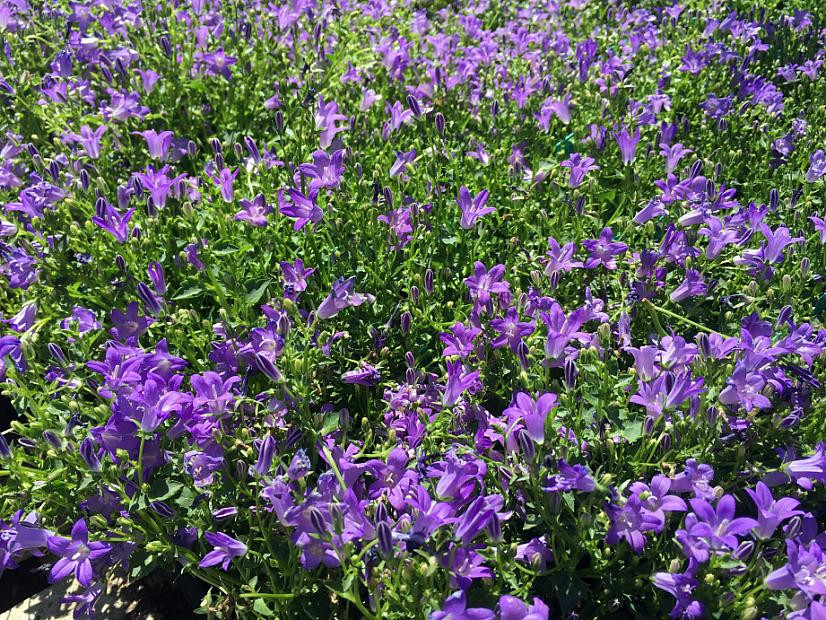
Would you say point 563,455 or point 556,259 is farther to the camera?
point 556,259

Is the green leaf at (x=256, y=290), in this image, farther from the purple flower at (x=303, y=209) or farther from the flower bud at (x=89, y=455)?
the flower bud at (x=89, y=455)

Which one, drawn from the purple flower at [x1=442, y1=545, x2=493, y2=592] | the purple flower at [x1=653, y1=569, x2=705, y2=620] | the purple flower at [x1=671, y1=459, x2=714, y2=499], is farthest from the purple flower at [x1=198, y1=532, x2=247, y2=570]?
the purple flower at [x1=671, y1=459, x2=714, y2=499]

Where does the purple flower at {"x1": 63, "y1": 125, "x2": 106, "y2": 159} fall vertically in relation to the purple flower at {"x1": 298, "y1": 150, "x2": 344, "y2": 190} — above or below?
below

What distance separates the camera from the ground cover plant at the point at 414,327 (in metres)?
1.98

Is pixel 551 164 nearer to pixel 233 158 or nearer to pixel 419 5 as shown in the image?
pixel 233 158

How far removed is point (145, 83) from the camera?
12.7 feet

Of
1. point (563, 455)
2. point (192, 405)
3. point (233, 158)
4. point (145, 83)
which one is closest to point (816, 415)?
point (563, 455)

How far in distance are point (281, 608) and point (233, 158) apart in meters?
2.67

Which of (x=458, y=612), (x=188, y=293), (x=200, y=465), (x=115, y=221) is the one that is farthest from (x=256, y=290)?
(x=458, y=612)

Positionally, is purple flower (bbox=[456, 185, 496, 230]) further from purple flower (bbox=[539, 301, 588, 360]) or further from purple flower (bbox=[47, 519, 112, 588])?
purple flower (bbox=[47, 519, 112, 588])

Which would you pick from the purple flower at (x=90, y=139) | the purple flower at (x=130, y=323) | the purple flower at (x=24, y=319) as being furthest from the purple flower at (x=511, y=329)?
the purple flower at (x=90, y=139)

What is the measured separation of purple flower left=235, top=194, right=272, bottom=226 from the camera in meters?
2.86

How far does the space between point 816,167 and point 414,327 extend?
2059 mm

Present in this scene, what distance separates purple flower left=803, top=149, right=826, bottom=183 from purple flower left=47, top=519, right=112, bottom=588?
10.9 ft
